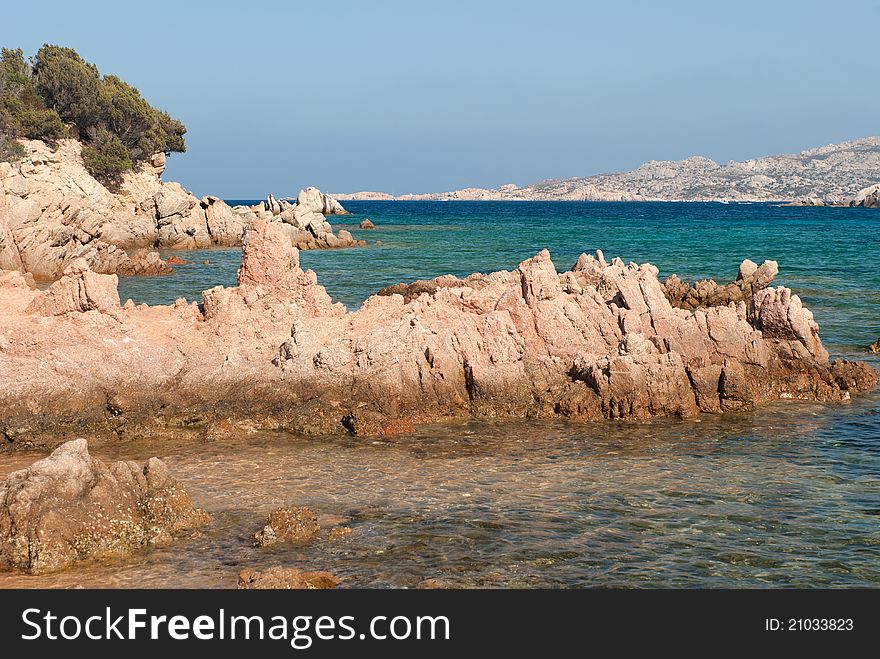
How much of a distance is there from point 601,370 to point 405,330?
385cm

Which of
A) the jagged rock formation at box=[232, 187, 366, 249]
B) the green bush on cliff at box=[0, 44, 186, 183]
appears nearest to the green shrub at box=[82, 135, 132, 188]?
the green bush on cliff at box=[0, 44, 186, 183]

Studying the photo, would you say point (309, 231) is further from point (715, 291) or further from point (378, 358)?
point (378, 358)

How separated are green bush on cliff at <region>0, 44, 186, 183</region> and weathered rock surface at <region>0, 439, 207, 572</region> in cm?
5279

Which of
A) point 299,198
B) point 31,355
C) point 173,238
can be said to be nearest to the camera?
point 31,355

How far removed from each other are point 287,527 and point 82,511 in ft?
8.14

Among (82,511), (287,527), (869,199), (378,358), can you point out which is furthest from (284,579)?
(869,199)

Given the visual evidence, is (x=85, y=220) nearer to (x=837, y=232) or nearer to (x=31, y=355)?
(x=31, y=355)

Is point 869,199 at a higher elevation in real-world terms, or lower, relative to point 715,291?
higher

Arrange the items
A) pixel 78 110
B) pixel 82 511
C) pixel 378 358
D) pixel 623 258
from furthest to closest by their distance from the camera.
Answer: pixel 78 110
pixel 623 258
pixel 378 358
pixel 82 511

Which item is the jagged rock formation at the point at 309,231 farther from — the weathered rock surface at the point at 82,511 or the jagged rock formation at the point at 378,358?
the weathered rock surface at the point at 82,511

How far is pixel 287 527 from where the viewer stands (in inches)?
452

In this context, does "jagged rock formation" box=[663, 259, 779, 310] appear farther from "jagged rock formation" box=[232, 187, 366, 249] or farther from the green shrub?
the green shrub
